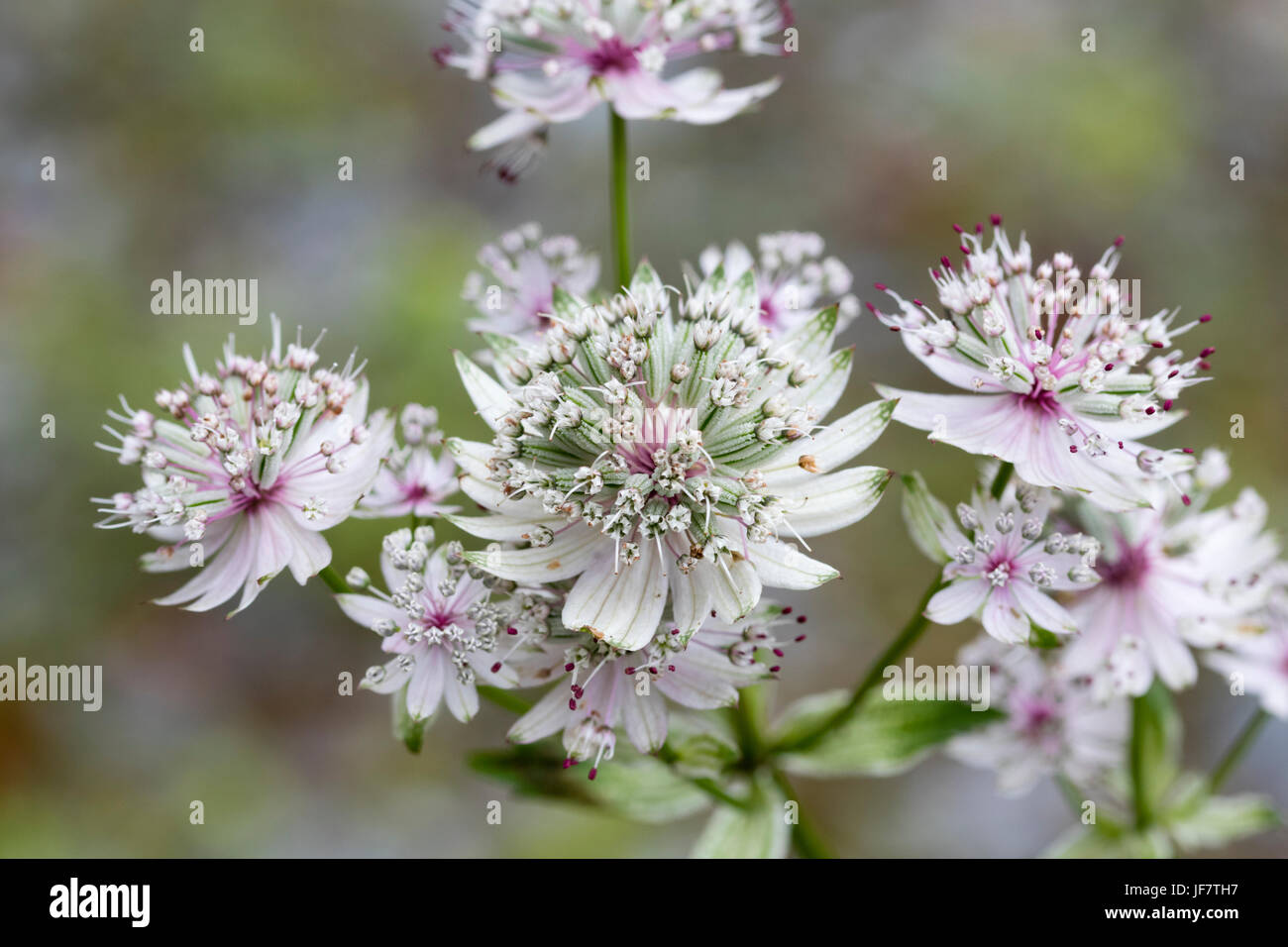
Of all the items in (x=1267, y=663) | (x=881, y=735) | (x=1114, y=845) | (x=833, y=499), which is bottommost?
(x=1114, y=845)

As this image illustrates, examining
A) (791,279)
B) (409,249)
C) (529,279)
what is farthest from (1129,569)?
(409,249)

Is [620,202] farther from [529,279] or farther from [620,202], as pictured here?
[529,279]

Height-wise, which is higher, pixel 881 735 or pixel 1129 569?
pixel 1129 569

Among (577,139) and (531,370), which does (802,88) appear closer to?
(577,139)

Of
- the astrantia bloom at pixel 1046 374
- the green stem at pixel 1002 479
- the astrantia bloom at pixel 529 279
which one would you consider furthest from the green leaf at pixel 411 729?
the green stem at pixel 1002 479

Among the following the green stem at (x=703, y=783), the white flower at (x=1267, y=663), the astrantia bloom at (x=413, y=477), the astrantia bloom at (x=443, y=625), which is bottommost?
the green stem at (x=703, y=783)

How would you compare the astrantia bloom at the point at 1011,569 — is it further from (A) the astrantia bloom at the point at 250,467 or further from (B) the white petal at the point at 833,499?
(A) the astrantia bloom at the point at 250,467
